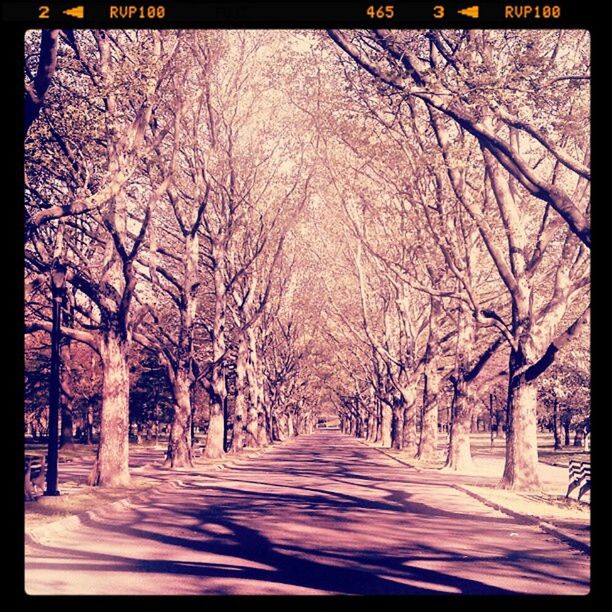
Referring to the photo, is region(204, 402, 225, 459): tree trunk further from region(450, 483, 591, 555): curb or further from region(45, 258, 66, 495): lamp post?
region(450, 483, 591, 555): curb

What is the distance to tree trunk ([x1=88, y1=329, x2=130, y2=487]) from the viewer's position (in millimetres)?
25281

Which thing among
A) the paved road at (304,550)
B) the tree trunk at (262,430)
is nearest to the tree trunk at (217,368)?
the paved road at (304,550)

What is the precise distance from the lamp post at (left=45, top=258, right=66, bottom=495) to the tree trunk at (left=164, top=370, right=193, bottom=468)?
38.3ft

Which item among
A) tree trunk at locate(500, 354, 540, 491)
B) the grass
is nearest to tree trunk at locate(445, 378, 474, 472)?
tree trunk at locate(500, 354, 540, 491)

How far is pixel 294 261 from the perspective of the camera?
2280 inches

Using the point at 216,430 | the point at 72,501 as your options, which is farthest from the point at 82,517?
the point at 216,430

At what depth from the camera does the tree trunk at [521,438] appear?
25172 mm

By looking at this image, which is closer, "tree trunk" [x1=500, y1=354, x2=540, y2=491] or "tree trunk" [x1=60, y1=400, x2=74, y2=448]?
"tree trunk" [x1=500, y1=354, x2=540, y2=491]

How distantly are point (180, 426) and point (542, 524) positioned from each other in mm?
19948
